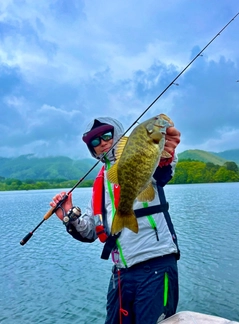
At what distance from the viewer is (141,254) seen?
3.92m

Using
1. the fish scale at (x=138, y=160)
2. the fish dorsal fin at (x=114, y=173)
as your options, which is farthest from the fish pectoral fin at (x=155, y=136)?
the fish dorsal fin at (x=114, y=173)

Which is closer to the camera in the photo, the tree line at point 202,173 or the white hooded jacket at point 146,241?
the white hooded jacket at point 146,241

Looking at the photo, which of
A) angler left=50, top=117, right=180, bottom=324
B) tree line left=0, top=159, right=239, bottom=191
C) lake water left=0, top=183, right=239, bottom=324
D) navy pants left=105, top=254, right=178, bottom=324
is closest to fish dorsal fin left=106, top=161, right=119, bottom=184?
angler left=50, top=117, right=180, bottom=324

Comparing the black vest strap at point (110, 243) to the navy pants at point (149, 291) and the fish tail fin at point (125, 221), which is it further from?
the fish tail fin at point (125, 221)

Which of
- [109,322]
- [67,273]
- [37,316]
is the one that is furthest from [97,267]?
[109,322]

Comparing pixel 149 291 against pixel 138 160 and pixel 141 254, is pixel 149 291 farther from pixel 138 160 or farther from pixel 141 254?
pixel 138 160

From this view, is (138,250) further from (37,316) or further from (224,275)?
(224,275)

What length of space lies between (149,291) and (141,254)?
390 mm

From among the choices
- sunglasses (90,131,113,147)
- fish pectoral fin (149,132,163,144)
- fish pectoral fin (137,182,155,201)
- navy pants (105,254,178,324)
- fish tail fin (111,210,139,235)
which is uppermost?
sunglasses (90,131,113,147)

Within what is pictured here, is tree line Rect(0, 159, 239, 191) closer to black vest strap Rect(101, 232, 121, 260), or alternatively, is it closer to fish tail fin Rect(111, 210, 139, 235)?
black vest strap Rect(101, 232, 121, 260)

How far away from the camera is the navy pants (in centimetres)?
380

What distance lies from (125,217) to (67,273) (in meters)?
14.3

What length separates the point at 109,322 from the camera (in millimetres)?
4184

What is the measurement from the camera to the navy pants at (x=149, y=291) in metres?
3.80
